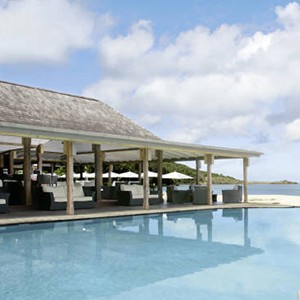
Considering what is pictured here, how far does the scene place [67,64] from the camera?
703 inches

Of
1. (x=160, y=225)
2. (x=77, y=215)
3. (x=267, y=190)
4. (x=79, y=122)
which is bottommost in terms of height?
(x=160, y=225)

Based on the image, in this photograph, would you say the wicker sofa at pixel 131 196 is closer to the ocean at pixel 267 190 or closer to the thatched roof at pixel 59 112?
the thatched roof at pixel 59 112

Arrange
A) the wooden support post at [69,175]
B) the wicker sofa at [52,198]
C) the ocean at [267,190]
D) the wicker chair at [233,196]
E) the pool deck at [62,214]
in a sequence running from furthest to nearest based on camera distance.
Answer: the ocean at [267,190] < the wicker chair at [233,196] < the wicker sofa at [52,198] < the wooden support post at [69,175] < the pool deck at [62,214]

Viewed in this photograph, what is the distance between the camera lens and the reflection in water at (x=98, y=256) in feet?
20.2

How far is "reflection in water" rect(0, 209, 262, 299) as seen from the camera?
6172 mm

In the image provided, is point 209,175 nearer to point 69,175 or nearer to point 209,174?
point 209,174

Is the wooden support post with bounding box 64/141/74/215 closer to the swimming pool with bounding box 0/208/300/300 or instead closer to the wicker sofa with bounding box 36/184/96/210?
the swimming pool with bounding box 0/208/300/300

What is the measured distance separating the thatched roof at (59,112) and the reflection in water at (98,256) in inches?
215

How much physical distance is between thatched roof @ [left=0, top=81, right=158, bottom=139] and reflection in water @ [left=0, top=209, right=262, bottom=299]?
547 centimetres

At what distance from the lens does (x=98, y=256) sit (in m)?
8.35

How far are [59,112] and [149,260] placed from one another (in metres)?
11.8

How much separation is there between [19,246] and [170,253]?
3.12m

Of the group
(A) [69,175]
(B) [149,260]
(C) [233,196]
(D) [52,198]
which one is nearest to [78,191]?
(D) [52,198]

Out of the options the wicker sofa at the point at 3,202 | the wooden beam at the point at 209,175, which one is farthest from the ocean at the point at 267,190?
the wicker sofa at the point at 3,202
